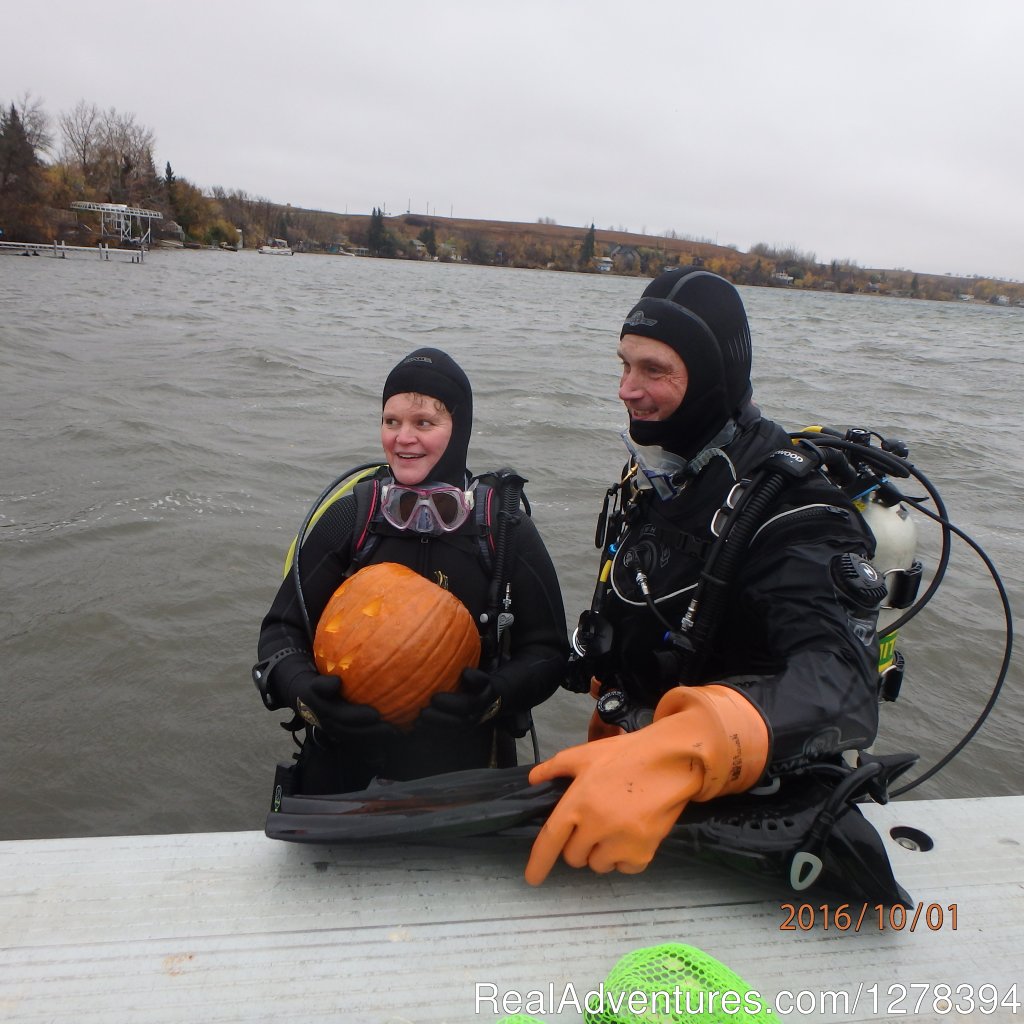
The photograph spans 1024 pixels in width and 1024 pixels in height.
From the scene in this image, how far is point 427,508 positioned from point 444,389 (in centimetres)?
38

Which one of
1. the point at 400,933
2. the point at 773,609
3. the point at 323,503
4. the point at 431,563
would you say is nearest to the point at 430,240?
the point at 323,503

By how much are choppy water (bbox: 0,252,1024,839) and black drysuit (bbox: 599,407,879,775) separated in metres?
2.03

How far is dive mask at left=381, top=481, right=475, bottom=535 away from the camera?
2.47m

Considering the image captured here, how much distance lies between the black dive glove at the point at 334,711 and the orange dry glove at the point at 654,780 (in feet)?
2.27

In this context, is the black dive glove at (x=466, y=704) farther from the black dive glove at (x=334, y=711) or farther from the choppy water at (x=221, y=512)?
the choppy water at (x=221, y=512)

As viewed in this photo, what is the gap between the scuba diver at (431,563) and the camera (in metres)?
2.44

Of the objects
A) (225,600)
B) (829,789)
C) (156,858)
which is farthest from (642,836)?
(225,600)

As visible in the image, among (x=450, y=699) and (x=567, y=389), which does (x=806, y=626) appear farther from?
(x=567, y=389)

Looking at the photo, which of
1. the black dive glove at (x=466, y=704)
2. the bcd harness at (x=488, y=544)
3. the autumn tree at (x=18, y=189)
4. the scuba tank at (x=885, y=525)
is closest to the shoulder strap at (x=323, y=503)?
the bcd harness at (x=488, y=544)

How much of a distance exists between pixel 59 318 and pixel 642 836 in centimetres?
1898

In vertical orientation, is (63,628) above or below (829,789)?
below

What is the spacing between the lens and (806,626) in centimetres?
176

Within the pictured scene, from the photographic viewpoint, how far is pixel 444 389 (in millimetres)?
2510

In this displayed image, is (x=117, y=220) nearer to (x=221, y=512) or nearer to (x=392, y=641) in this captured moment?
(x=221, y=512)
